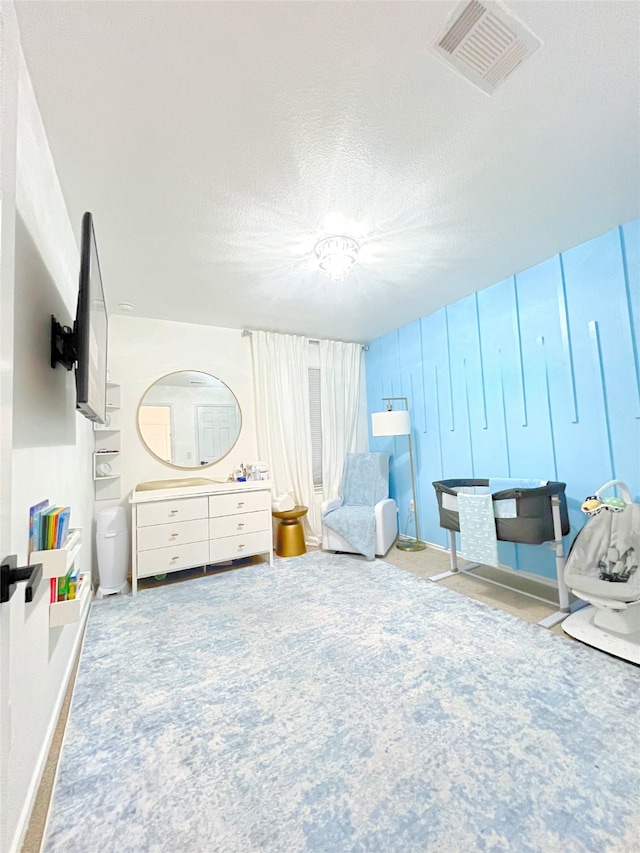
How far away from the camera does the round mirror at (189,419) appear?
344 cm

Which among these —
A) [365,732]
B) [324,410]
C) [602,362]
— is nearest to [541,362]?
[602,362]

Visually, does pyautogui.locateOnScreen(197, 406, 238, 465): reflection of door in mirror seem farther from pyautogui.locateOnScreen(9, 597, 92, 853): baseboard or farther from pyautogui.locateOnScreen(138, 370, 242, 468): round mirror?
pyautogui.locateOnScreen(9, 597, 92, 853): baseboard

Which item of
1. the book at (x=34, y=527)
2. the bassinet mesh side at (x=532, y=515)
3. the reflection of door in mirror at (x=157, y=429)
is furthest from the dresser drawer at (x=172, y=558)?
the bassinet mesh side at (x=532, y=515)

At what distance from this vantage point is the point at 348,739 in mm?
1348

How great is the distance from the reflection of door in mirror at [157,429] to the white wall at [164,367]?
0.06 m

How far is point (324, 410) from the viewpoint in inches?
168

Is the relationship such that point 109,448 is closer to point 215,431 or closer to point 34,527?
point 215,431

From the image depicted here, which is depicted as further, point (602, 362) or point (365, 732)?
point (602, 362)

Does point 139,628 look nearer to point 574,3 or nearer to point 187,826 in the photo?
point 187,826

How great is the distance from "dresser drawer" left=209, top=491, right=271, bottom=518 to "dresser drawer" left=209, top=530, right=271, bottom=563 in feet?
0.78

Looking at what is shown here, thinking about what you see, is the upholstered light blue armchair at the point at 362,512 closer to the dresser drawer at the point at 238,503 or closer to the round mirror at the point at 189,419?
the dresser drawer at the point at 238,503

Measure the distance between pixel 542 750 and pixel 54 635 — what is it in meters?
2.01

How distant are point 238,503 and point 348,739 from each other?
85.3 inches

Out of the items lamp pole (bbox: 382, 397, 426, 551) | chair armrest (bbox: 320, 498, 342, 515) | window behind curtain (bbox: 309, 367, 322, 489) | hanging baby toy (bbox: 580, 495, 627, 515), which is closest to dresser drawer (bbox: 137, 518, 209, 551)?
chair armrest (bbox: 320, 498, 342, 515)
